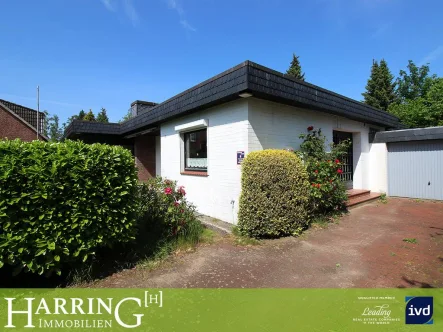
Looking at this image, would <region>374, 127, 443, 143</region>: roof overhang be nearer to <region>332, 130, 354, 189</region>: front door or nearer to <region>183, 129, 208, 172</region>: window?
<region>332, 130, 354, 189</region>: front door

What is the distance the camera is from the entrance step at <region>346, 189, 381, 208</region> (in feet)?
25.5

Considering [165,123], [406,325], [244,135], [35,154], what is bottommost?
[406,325]

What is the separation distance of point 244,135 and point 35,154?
381cm

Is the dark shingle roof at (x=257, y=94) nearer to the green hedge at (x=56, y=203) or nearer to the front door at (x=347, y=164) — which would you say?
the front door at (x=347, y=164)

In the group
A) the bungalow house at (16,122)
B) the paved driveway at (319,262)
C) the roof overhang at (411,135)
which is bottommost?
the paved driveway at (319,262)

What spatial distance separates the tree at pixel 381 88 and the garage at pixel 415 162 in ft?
80.0

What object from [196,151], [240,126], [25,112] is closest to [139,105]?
[196,151]

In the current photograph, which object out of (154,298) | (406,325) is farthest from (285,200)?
(154,298)

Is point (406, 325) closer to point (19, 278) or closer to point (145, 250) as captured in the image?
point (145, 250)

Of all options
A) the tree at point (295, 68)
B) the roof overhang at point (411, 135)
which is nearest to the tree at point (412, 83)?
the tree at point (295, 68)

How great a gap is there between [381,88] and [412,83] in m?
5.20

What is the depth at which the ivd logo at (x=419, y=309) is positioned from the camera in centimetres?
257

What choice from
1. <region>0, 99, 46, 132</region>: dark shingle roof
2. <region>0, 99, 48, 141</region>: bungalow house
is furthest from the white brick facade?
<region>0, 99, 46, 132</region>: dark shingle roof

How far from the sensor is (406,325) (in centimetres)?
249
